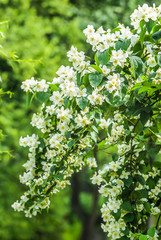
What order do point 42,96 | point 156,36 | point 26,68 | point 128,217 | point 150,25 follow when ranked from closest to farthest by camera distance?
point 156,36 → point 150,25 → point 42,96 → point 128,217 → point 26,68

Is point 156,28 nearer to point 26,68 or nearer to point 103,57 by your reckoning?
point 103,57

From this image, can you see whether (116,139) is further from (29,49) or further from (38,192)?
(29,49)

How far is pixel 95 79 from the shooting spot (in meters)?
1.40

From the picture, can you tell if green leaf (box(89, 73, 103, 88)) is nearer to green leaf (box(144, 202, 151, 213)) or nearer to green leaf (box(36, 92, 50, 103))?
green leaf (box(36, 92, 50, 103))

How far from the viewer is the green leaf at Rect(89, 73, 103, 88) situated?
1378 millimetres

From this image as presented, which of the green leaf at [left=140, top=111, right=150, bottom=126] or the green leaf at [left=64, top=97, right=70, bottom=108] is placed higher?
the green leaf at [left=64, top=97, right=70, bottom=108]

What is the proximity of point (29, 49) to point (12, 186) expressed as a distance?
2.23 m

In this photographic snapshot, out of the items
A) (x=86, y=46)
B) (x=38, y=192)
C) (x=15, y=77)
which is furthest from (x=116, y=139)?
(x=86, y=46)

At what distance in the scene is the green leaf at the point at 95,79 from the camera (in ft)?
4.52

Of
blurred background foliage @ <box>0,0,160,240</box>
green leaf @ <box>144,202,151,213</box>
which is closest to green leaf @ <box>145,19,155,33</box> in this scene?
green leaf @ <box>144,202,151,213</box>

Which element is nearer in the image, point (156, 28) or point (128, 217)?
point (156, 28)

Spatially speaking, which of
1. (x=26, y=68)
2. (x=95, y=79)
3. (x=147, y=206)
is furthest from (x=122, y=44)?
(x=26, y=68)

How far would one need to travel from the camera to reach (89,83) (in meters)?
1.50

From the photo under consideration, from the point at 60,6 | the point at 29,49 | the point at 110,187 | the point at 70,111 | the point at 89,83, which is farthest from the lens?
the point at 60,6
